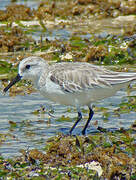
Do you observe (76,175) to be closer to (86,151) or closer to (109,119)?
(86,151)

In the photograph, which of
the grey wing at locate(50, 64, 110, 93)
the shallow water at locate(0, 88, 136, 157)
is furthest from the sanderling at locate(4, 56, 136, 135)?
the shallow water at locate(0, 88, 136, 157)

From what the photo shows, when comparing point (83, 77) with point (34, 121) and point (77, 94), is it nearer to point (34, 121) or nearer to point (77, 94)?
point (77, 94)

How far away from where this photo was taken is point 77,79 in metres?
7.95

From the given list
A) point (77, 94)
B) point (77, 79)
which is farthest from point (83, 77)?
point (77, 94)

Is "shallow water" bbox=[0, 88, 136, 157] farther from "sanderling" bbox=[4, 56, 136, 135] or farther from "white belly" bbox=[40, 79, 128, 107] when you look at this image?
"white belly" bbox=[40, 79, 128, 107]

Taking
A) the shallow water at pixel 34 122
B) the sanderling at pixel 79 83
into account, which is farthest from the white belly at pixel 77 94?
the shallow water at pixel 34 122

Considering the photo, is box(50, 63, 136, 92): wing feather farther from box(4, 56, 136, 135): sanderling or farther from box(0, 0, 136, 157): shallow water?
box(0, 0, 136, 157): shallow water

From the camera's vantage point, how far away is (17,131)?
8.23 m

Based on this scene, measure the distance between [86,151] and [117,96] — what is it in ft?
8.92

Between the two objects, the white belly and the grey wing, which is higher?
the grey wing

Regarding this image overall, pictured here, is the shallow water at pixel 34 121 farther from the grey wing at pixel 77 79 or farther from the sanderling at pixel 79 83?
the grey wing at pixel 77 79

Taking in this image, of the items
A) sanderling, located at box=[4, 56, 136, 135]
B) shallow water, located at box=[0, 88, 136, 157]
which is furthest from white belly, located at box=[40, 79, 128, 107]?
shallow water, located at box=[0, 88, 136, 157]

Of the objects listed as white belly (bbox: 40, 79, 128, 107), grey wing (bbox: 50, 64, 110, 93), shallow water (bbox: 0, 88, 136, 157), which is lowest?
shallow water (bbox: 0, 88, 136, 157)

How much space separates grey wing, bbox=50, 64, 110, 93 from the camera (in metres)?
7.82
